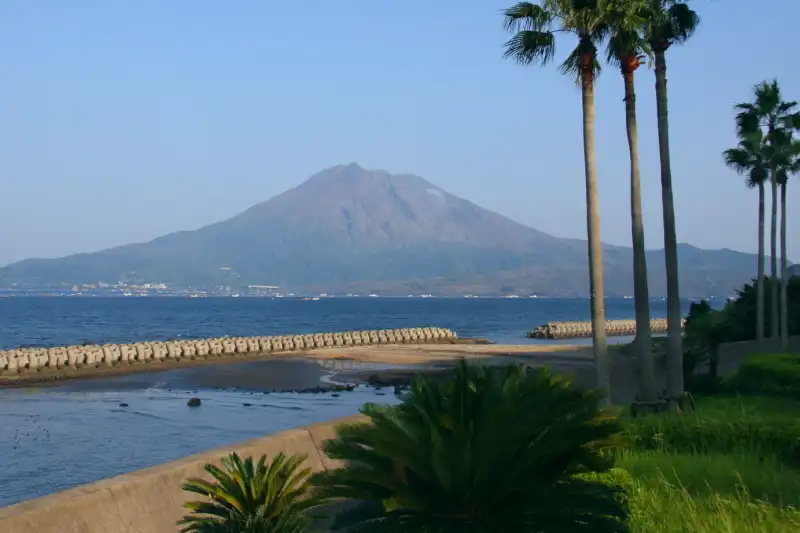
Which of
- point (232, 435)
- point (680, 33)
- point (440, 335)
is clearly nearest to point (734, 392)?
point (680, 33)

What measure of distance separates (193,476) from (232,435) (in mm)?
16300

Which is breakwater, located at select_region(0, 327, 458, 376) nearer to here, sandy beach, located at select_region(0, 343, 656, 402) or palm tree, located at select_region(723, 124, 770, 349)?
sandy beach, located at select_region(0, 343, 656, 402)

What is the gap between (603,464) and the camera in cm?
802

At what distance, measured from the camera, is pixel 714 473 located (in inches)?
425

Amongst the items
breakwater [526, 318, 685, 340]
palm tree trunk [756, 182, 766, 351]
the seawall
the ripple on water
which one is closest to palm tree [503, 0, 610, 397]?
the ripple on water

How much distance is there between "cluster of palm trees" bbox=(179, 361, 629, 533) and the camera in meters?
7.31

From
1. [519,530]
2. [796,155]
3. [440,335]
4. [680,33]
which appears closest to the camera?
[519,530]

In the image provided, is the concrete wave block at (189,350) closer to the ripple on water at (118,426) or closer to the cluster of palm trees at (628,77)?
the ripple on water at (118,426)

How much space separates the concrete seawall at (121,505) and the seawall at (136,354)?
3807 cm

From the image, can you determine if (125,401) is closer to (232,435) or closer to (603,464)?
(232,435)

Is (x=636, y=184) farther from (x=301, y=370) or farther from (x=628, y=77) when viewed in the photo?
(x=301, y=370)

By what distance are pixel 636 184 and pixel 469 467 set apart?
682 inches

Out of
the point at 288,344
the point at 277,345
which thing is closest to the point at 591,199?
the point at 277,345

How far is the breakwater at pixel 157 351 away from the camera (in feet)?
168
